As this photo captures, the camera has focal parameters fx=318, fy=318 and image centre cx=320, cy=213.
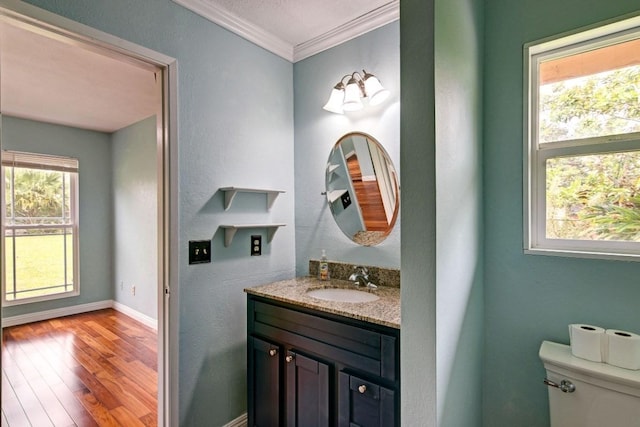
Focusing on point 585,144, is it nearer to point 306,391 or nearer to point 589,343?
point 589,343

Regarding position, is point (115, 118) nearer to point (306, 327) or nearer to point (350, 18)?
point (350, 18)

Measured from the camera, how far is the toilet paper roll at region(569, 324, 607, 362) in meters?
1.19

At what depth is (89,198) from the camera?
4.23 m

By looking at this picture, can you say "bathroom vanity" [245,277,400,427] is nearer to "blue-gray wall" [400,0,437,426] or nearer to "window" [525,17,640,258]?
"blue-gray wall" [400,0,437,426]

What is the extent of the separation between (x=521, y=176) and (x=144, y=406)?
2.68m

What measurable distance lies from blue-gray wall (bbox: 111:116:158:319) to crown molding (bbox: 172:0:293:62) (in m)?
2.21

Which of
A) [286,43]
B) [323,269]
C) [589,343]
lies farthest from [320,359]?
[286,43]

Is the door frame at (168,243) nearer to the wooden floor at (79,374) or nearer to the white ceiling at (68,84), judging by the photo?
the white ceiling at (68,84)

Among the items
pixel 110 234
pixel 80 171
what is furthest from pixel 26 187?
pixel 110 234

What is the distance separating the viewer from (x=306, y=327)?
4.91ft

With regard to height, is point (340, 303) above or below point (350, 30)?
below

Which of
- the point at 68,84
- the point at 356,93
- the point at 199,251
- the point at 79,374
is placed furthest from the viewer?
the point at 68,84

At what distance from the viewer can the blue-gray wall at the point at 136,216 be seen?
3.66m

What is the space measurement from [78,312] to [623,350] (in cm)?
523
